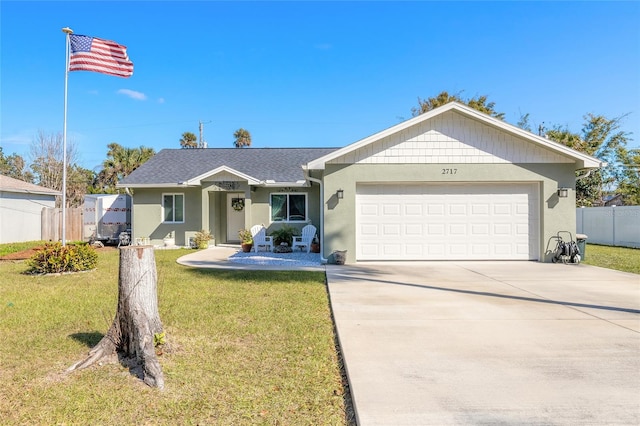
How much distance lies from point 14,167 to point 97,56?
104 feet

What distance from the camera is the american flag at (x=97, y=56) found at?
10.8m

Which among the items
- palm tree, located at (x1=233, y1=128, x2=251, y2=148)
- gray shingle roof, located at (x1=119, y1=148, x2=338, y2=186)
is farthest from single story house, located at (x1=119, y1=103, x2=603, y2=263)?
palm tree, located at (x1=233, y1=128, x2=251, y2=148)

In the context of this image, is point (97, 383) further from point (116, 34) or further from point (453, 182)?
point (116, 34)

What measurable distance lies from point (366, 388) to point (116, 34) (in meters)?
15.5

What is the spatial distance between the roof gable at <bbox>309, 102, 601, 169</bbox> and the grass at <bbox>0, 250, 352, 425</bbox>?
516 cm

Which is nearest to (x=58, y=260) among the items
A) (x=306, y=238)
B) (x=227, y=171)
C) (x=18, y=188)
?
(x=227, y=171)

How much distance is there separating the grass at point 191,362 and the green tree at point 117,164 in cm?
2270

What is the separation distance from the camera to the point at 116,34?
44.5ft

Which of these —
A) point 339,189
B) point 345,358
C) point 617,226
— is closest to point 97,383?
point 345,358

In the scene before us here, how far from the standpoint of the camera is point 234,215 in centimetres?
1720

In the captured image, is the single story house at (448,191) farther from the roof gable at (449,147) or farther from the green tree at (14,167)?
the green tree at (14,167)

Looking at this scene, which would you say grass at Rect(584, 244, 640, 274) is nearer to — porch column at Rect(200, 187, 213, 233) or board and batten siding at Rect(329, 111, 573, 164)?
board and batten siding at Rect(329, 111, 573, 164)

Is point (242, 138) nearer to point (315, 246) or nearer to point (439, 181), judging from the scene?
point (315, 246)

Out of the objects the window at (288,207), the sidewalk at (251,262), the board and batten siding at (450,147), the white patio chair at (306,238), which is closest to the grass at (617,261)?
the board and batten siding at (450,147)
